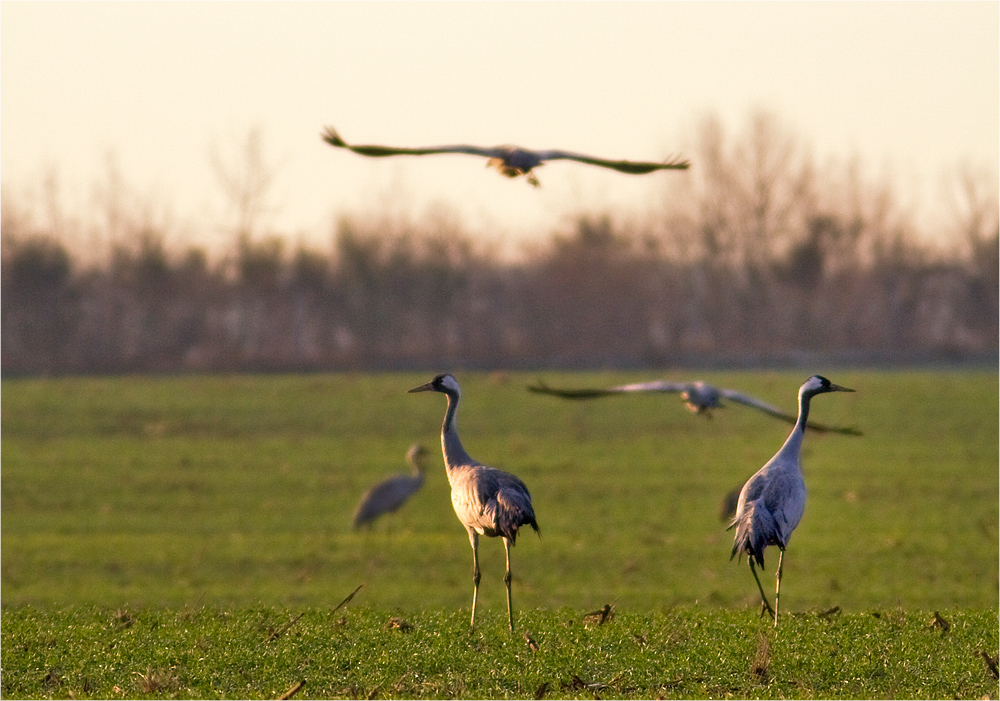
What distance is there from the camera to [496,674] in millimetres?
9367

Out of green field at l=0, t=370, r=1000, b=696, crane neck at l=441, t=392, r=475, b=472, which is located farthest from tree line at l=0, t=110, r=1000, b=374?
crane neck at l=441, t=392, r=475, b=472

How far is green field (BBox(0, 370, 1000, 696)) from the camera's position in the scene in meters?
18.2

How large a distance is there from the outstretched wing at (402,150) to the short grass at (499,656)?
3.41m

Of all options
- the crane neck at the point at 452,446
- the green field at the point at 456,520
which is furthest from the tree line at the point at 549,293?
the crane neck at the point at 452,446

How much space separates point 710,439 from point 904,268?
38541 mm

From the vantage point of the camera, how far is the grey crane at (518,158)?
31.4ft

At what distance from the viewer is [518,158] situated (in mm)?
9992

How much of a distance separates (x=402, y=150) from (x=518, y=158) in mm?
1015

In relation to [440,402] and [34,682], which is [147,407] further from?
[34,682]

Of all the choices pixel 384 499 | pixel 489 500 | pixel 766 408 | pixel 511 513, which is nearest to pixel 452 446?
pixel 489 500

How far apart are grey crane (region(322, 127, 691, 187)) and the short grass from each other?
11.0 feet

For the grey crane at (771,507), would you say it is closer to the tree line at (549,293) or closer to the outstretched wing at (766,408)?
the outstretched wing at (766,408)

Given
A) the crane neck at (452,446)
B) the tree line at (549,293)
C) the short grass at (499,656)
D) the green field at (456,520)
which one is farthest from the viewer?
the tree line at (549,293)

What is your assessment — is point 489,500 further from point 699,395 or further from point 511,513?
point 699,395
